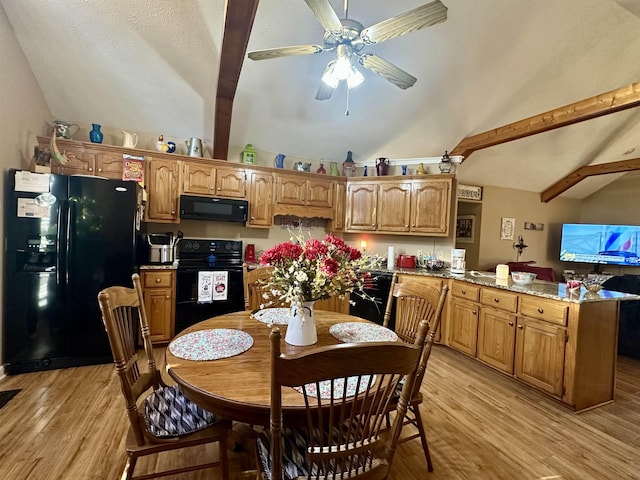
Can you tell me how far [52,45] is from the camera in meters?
2.68

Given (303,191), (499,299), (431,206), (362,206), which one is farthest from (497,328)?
(303,191)

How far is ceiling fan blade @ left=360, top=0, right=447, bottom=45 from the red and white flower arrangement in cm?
128

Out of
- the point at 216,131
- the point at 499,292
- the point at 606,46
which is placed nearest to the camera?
the point at 499,292

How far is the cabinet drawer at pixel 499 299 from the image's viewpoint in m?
2.74

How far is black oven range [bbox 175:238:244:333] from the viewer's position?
3.27 meters

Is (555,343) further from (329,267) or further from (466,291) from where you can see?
(329,267)

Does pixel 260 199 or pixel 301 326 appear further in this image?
pixel 260 199

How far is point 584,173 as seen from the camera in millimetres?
5215

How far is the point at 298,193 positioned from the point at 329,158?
0.84 meters

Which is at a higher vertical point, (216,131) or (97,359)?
(216,131)

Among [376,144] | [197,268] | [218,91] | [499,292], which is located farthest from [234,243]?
[499,292]

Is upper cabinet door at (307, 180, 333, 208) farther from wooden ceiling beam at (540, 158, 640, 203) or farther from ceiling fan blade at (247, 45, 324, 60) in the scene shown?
wooden ceiling beam at (540, 158, 640, 203)

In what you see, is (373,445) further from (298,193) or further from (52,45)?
(52,45)

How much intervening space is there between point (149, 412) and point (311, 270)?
3.18 ft
